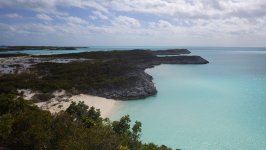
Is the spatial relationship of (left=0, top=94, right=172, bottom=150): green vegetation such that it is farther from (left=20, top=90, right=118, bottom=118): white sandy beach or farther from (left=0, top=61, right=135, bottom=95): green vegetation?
(left=0, top=61, right=135, bottom=95): green vegetation

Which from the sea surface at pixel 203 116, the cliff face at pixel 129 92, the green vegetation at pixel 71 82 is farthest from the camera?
the cliff face at pixel 129 92

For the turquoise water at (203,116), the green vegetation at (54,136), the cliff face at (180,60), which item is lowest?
the turquoise water at (203,116)

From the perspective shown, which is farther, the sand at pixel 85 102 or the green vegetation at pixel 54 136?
the sand at pixel 85 102

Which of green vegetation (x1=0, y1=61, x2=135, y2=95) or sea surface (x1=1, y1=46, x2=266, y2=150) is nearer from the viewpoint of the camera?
sea surface (x1=1, y1=46, x2=266, y2=150)

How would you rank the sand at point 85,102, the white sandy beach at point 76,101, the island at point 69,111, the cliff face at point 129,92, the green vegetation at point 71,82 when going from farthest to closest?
the cliff face at point 129,92 → the green vegetation at point 71,82 → the white sandy beach at point 76,101 → the sand at point 85,102 → the island at point 69,111

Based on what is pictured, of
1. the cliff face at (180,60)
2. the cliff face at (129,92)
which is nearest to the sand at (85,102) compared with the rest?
the cliff face at (129,92)

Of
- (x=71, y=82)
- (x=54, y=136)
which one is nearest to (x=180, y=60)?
(x=71, y=82)

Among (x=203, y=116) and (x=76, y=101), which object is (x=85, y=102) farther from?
(x=203, y=116)

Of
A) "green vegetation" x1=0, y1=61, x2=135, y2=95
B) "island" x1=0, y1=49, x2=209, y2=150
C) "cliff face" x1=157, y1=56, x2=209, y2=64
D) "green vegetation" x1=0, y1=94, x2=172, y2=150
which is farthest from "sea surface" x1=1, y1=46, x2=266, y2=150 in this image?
"cliff face" x1=157, y1=56, x2=209, y2=64

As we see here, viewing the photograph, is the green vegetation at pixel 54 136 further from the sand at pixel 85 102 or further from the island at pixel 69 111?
the sand at pixel 85 102

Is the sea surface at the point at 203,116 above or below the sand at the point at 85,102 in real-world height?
below
